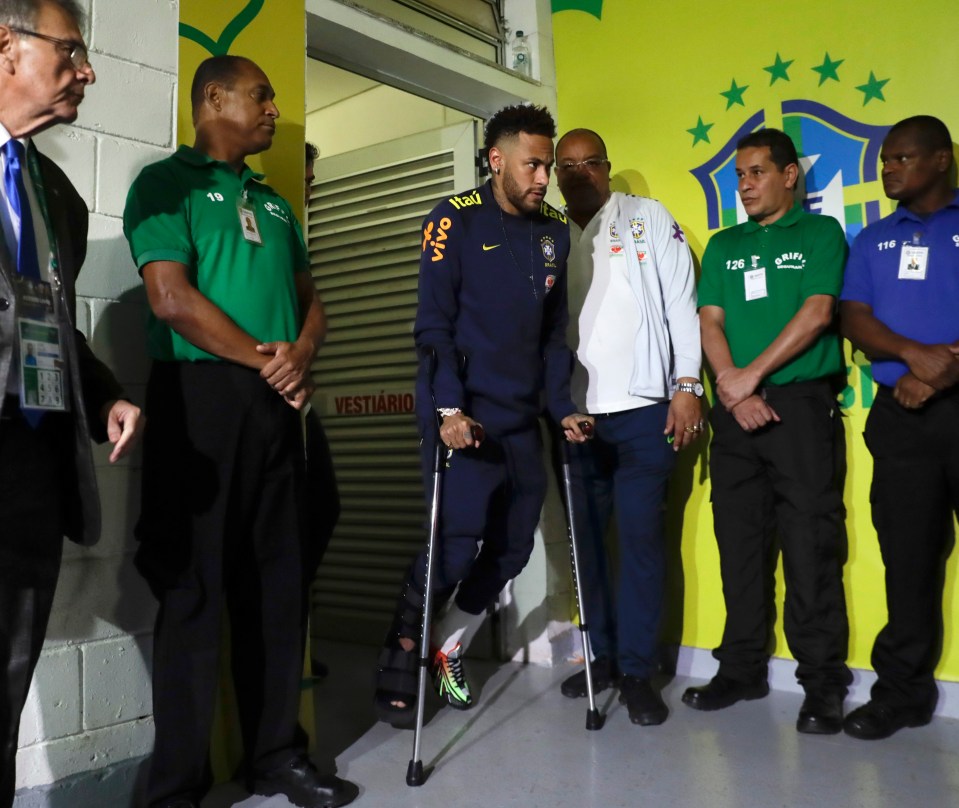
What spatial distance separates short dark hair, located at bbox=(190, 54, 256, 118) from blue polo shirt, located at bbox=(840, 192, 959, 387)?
1.99 metres

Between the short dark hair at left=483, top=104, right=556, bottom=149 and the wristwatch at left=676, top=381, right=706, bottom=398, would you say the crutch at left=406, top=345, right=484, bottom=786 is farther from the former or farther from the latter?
the wristwatch at left=676, top=381, right=706, bottom=398

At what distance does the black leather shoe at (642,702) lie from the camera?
111 inches

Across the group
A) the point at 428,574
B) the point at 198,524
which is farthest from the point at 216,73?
the point at 428,574

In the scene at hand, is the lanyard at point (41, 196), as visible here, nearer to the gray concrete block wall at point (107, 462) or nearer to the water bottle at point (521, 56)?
the gray concrete block wall at point (107, 462)

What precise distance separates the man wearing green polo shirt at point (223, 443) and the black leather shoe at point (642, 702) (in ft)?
3.31

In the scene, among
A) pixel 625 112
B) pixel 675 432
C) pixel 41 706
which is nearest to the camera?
pixel 41 706

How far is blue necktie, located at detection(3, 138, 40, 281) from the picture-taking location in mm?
1555

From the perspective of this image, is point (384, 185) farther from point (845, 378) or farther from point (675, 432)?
point (845, 378)

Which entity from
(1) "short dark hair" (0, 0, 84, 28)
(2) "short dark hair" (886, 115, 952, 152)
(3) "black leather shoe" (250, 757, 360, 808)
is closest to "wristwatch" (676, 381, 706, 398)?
(2) "short dark hair" (886, 115, 952, 152)

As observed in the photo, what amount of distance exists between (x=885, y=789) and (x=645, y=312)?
5.37ft

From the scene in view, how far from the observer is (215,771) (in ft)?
7.90

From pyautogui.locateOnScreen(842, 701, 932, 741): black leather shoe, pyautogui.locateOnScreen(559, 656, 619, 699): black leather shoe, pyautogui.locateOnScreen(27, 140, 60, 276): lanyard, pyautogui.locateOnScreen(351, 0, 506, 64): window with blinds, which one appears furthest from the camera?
pyautogui.locateOnScreen(351, 0, 506, 64): window with blinds

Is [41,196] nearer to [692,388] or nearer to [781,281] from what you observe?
[692,388]

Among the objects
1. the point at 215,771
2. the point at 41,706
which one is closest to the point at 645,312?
the point at 215,771
